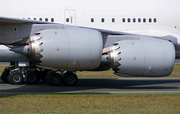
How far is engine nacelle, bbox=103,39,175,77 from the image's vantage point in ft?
40.9

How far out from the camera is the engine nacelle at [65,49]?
37.4 ft

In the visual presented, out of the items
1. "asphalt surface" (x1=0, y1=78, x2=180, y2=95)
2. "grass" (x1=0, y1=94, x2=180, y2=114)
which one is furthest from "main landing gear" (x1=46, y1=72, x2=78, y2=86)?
"grass" (x1=0, y1=94, x2=180, y2=114)

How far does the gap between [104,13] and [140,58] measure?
423 cm

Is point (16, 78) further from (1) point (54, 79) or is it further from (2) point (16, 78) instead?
(1) point (54, 79)

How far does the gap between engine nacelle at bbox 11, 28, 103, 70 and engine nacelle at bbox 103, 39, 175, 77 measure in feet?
3.26

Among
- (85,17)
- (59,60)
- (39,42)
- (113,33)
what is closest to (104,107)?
(59,60)

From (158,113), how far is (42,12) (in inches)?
393

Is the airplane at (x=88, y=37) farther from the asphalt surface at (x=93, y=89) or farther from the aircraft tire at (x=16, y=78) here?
the asphalt surface at (x=93, y=89)

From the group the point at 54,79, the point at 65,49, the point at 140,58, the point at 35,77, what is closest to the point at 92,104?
the point at 65,49

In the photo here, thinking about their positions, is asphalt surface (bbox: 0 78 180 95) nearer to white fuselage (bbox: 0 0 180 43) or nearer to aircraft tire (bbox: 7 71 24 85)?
aircraft tire (bbox: 7 71 24 85)

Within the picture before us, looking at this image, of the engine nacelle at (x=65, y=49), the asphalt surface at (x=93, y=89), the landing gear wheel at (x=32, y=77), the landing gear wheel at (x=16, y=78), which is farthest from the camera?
the landing gear wheel at (x=32, y=77)

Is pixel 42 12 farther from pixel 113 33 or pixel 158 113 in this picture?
pixel 158 113

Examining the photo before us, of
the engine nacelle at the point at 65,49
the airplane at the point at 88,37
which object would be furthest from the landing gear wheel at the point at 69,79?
the engine nacelle at the point at 65,49

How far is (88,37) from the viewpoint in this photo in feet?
39.3
